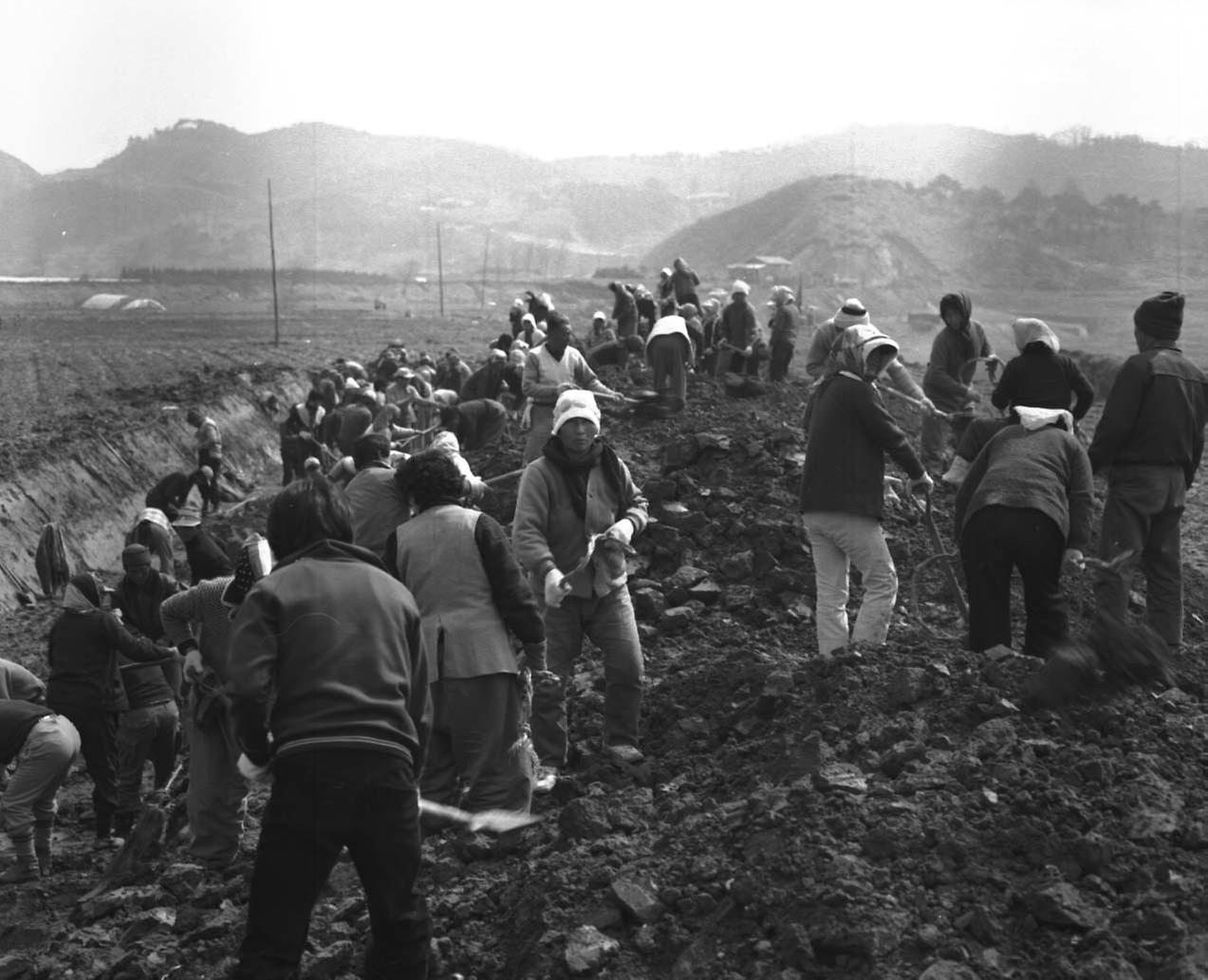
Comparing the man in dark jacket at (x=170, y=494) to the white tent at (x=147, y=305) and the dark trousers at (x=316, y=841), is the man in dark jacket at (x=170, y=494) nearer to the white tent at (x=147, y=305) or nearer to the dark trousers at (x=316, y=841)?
the dark trousers at (x=316, y=841)

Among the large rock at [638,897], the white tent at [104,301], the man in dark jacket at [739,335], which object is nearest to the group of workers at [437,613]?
the large rock at [638,897]

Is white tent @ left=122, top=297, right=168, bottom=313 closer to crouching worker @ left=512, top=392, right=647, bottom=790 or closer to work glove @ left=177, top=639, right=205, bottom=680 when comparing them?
work glove @ left=177, top=639, right=205, bottom=680

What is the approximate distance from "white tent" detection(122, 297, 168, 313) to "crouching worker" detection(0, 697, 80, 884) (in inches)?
2251

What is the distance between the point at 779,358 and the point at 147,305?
53.1m

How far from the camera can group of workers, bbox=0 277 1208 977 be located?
14.5 ft

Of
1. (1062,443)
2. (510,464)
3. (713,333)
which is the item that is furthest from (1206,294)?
(1062,443)

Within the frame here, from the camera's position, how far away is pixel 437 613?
600 cm

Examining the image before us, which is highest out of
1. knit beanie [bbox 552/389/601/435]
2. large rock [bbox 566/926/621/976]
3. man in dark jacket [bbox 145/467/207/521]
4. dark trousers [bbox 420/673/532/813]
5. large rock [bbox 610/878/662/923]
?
knit beanie [bbox 552/389/601/435]

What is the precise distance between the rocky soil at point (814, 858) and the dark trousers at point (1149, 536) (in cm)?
30

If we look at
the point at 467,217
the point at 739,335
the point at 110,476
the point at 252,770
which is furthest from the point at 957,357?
the point at 467,217

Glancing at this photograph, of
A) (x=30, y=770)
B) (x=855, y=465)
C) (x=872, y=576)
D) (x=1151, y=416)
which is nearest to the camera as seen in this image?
(x=855, y=465)

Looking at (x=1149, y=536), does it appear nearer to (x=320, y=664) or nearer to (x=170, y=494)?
(x=320, y=664)

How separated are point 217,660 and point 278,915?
8.69ft

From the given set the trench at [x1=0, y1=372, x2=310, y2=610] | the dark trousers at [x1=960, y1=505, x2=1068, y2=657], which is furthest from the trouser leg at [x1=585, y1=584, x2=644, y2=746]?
the trench at [x1=0, y1=372, x2=310, y2=610]
